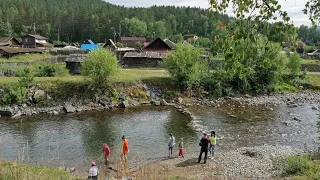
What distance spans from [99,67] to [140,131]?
14.9 meters

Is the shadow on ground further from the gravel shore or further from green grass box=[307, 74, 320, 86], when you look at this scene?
green grass box=[307, 74, 320, 86]

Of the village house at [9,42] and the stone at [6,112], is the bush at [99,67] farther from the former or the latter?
the village house at [9,42]

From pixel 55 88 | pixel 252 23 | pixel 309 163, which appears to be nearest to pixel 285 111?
pixel 309 163

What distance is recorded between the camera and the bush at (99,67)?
1618 inches

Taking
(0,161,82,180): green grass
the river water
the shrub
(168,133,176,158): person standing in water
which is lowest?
the river water

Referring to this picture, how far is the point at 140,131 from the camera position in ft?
96.6

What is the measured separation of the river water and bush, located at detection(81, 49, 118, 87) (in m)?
5.96

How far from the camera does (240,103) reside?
4262cm

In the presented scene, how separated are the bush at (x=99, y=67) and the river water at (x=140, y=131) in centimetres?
596

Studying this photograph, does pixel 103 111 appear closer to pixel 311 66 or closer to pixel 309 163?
pixel 309 163

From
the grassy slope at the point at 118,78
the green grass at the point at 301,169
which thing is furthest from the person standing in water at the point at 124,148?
the grassy slope at the point at 118,78

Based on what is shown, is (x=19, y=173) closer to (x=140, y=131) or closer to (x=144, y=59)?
(x=140, y=131)

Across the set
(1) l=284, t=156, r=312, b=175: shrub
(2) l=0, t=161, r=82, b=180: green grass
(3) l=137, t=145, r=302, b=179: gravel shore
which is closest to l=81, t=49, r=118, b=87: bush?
(3) l=137, t=145, r=302, b=179: gravel shore

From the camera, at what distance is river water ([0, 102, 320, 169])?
2350cm
